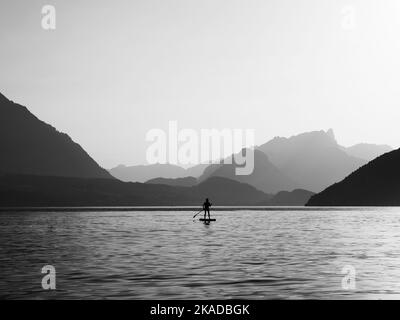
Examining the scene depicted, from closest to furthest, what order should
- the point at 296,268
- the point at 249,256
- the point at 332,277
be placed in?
the point at 332,277, the point at 296,268, the point at 249,256

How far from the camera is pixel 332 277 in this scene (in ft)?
104

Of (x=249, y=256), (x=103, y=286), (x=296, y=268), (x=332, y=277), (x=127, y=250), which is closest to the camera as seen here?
(x=103, y=286)

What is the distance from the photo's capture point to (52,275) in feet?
105
